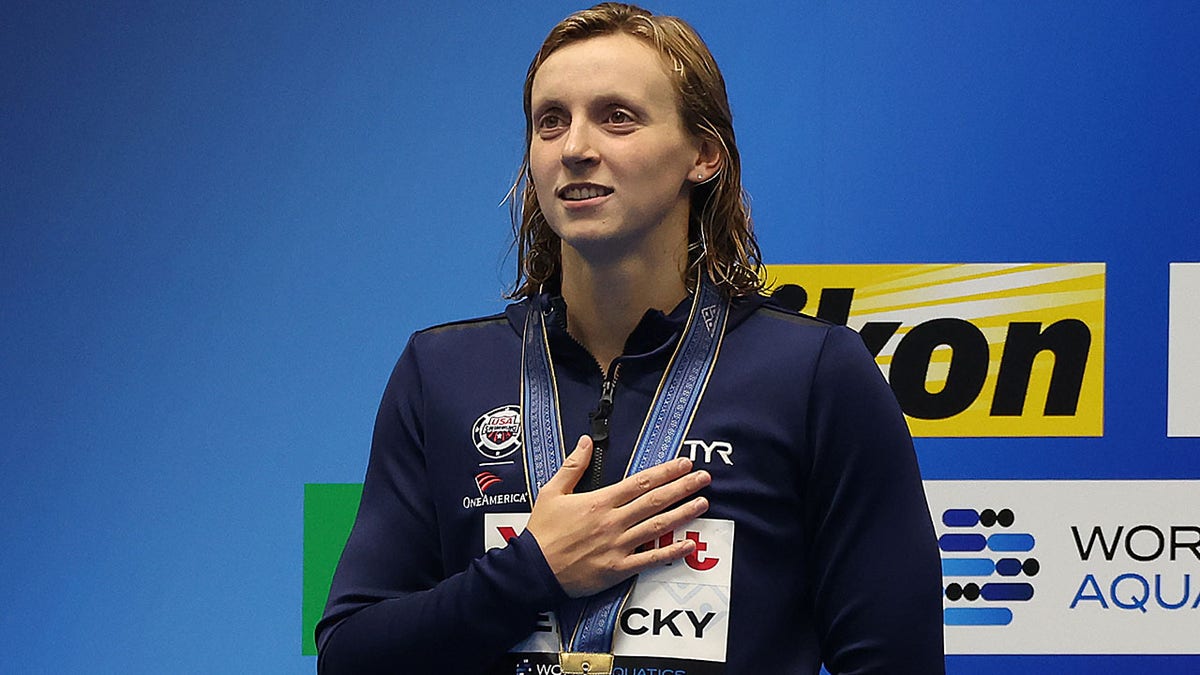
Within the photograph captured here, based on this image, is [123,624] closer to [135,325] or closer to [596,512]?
[135,325]

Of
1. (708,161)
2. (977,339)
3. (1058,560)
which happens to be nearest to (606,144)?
(708,161)

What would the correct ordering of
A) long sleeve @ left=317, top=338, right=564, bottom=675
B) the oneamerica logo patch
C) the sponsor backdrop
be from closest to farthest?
long sleeve @ left=317, top=338, right=564, bottom=675 < the oneamerica logo patch < the sponsor backdrop

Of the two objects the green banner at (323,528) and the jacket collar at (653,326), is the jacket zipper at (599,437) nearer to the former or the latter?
the jacket collar at (653,326)

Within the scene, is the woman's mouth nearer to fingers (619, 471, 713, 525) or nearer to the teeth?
the teeth

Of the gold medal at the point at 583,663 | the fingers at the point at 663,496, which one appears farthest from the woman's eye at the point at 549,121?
the gold medal at the point at 583,663

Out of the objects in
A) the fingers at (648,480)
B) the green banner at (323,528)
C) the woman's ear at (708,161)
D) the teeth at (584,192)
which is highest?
the woman's ear at (708,161)

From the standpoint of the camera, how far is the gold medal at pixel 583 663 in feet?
4.03

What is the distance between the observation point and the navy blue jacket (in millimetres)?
1229

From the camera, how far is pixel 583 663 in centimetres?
123

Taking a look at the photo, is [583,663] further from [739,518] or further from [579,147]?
[579,147]

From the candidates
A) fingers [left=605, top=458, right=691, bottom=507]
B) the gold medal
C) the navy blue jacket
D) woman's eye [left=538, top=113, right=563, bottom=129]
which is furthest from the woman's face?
the gold medal

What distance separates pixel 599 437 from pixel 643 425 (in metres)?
0.04

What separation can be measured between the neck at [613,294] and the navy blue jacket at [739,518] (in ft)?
0.06

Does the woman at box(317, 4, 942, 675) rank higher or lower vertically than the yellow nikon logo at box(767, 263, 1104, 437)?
lower
